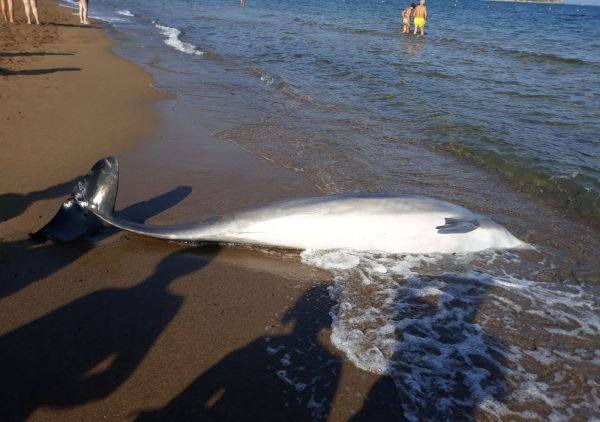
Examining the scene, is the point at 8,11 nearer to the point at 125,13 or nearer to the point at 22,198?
the point at 125,13

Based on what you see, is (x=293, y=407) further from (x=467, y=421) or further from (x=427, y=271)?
(x=427, y=271)

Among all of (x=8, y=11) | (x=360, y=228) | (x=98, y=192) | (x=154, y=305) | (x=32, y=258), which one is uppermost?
(x=8, y=11)

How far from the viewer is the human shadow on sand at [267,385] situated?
2930 millimetres

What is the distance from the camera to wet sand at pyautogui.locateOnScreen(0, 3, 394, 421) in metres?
3.02

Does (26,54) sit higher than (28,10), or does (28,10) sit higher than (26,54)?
(28,10)

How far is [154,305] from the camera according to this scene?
3.91m

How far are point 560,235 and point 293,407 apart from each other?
13.9ft

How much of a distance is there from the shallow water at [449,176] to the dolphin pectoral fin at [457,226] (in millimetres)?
307

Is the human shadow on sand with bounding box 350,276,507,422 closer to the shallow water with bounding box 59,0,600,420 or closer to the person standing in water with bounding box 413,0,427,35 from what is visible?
the shallow water with bounding box 59,0,600,420

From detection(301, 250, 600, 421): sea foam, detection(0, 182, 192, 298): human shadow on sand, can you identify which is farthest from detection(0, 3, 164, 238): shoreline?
detection(301, 250, 600, 421): sea foam

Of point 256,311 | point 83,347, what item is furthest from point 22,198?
point 256,311

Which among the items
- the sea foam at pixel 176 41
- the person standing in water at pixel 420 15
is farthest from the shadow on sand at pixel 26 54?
the person standing in water at pixel 420 15

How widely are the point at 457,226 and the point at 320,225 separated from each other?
1.44m

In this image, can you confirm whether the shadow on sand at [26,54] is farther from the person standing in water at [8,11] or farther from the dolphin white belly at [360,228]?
the dolphin white belly at [360,228]
